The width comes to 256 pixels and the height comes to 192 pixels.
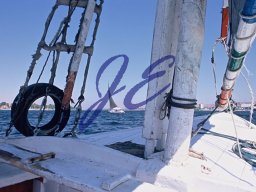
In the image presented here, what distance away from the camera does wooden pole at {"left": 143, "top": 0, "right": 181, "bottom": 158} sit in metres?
3.62

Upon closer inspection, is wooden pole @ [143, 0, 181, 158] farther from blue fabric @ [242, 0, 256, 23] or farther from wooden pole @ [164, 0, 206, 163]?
blue fabric @ [242, 0, 256, 23]

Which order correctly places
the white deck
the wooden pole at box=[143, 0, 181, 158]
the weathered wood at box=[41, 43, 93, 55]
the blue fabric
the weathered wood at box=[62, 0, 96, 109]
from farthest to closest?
the weathered wood at box=[41, 43, 93, 55], the weathered wood at box=[62, 0, 96, 109], the wooden pole at box=[143, 0, 181, 158], the white deck, the blue fabric

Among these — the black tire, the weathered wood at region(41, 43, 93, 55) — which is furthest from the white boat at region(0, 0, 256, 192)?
the weathered wood at region(41, 43, 93, 55)

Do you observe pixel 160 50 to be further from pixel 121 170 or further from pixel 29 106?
pixel 29 106

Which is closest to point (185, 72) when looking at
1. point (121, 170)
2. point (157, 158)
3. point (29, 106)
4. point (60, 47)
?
point (157, 158)

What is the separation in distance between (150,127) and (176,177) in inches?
33.6

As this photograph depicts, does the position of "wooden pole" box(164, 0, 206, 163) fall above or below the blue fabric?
below

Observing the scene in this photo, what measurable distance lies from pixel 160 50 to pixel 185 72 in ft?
1.99

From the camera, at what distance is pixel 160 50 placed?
3.62 m

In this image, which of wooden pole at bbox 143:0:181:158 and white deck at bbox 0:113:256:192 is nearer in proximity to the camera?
white deck at bbox 0:113:256:192

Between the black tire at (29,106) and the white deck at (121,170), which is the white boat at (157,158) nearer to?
the white deck at (121,170)

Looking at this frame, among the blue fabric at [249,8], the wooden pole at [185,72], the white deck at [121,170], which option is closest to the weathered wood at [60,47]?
the white deck at [121,170]

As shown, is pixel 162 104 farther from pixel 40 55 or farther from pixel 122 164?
pixel 40 55

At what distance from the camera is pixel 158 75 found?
3.66 meters
